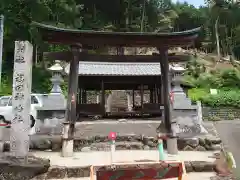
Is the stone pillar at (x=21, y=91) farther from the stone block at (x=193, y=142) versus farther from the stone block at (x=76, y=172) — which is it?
the stone block at (x=193, y=142)

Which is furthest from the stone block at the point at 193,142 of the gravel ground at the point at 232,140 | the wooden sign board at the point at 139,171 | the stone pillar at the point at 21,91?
the stone pillar at the point at 21,91

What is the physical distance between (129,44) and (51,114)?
4.41 m

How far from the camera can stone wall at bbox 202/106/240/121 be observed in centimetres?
1856

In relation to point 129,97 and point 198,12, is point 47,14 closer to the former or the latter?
point 129,97

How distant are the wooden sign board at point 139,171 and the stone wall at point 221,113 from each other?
49.7 ft

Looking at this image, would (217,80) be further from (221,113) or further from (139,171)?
(139,171)

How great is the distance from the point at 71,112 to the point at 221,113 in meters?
14.2

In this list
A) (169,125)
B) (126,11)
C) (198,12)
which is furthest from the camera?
(198,12)

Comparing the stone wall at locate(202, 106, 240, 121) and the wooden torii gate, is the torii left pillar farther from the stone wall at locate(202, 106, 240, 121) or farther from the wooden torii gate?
the stone wall at locate(202, 106, 240, 121)

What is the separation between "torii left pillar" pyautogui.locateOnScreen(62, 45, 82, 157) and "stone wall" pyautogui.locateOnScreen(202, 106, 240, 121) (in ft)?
42.0

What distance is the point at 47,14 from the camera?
26.3 metres

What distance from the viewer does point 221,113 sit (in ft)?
62.0

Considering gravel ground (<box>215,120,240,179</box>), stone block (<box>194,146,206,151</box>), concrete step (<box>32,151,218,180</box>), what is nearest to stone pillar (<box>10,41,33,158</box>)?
concrete step (<box>32,151,218,180</box>)

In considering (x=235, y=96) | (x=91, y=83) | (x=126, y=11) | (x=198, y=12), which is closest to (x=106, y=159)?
(x=91, y=83)
